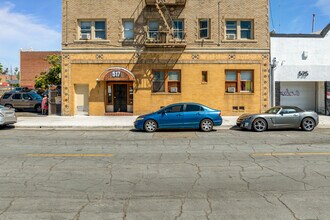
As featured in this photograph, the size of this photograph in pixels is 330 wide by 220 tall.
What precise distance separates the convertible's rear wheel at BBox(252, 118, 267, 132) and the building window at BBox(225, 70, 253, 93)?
7344 mm

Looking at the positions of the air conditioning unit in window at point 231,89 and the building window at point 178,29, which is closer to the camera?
the building window at point 178,29

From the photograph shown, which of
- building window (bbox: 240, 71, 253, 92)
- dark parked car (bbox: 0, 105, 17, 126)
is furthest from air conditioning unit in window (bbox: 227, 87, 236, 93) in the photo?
dark parked car (bbox: 0, 105, 17, 126)

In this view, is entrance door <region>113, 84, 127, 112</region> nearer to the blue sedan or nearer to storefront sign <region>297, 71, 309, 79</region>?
the blue sedan

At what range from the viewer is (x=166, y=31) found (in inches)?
843

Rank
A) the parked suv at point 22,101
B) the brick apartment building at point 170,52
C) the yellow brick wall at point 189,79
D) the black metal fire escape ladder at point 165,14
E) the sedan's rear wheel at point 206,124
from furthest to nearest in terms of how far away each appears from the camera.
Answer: the parked suv at point 22,101 < the yellow brick wall at point 189,79 < the brick apartment building at point 170,52 < the black metal fire escape ladder at point 165,14 < the sedan's rear wheel at point 206,124

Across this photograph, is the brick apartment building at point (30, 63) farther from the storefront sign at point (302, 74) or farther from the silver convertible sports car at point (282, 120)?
the silver convertible sports car at point (282, 120)

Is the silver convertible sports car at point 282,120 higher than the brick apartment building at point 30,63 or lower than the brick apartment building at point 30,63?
lower

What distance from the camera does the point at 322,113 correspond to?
23203 millimetres

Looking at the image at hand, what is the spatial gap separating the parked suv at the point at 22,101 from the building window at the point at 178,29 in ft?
41.7

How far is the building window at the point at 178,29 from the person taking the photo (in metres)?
22.0

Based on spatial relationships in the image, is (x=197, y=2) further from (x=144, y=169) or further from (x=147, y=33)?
(x=144, y=169)

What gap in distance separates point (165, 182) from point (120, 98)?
55.3 ft

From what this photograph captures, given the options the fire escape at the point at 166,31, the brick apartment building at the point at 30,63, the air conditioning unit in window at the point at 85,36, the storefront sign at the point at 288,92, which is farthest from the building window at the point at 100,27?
the brick apartment building at the point at 30,63

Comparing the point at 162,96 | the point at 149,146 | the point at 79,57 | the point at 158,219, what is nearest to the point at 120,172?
the point at 158,219
